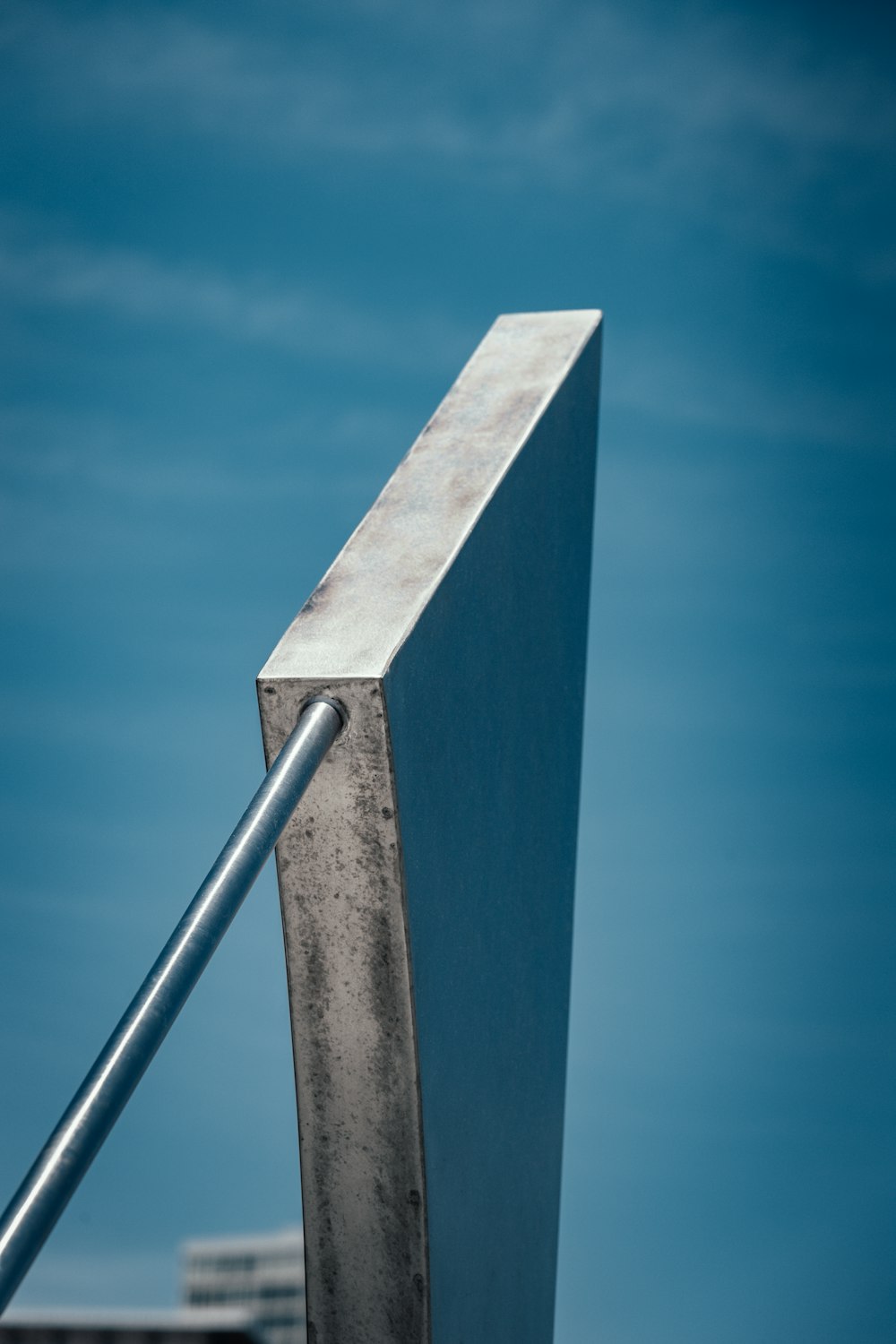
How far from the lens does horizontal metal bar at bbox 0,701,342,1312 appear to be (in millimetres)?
2553

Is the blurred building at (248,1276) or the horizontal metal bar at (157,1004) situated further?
the blurred building at (248,1276)

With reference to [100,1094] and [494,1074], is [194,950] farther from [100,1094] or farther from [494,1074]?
[494,1074]

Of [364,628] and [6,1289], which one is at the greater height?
[364,628]

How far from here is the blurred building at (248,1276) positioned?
37062 mm

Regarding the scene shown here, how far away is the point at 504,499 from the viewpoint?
4.46 m

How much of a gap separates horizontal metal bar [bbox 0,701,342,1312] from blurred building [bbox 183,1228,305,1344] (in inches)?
1308

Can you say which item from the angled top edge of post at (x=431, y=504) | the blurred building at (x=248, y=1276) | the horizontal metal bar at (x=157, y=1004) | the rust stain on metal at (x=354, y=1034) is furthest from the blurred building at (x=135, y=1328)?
the blurred building at (x=248, y=1276)

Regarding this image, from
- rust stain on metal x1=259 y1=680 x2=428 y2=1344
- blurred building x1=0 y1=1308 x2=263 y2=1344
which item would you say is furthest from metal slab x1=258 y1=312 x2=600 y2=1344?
blurred building x1=0 y1=1308 x2=263 y2=1344

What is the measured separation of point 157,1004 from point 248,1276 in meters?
42.8

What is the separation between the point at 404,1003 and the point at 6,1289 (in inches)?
54.6

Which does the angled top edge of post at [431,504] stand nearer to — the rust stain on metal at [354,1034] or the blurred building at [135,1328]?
the rust stain on metal at [354,1034]

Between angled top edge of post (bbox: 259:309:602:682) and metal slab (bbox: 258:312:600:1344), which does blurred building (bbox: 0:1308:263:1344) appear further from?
angled top edge of post (bbox: 259:309:602:682)

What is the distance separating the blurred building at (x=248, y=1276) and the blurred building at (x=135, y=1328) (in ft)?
100

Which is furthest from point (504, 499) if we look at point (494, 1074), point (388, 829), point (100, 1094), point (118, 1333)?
point (118, 1333)
